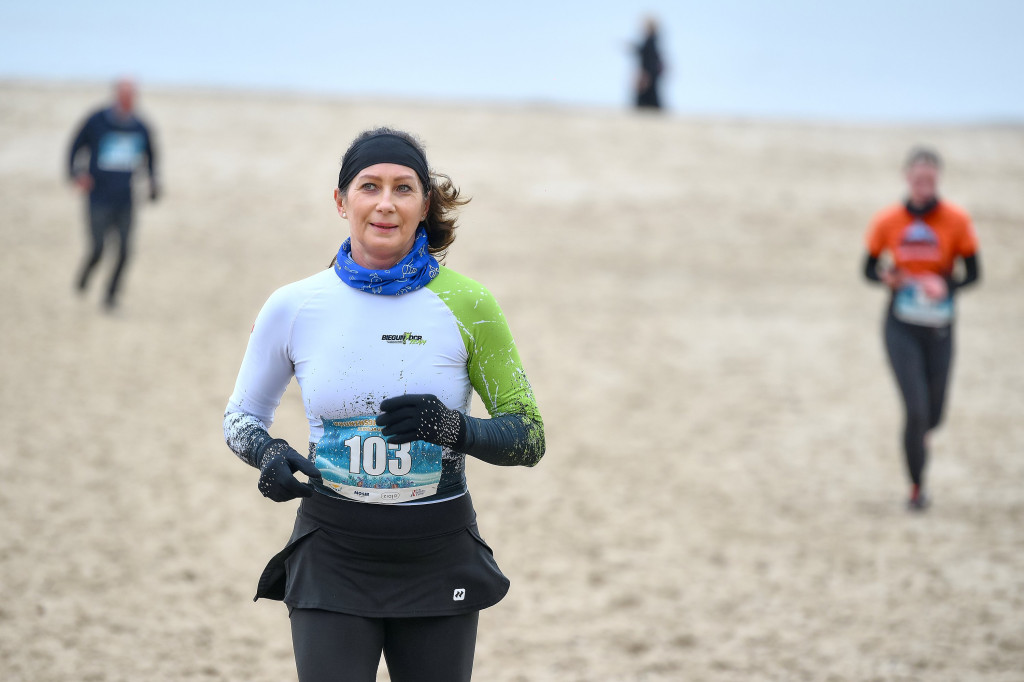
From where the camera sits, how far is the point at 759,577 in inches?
260

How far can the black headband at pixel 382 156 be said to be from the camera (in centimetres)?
268

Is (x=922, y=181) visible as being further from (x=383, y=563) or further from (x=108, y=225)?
(x=108, y=225)

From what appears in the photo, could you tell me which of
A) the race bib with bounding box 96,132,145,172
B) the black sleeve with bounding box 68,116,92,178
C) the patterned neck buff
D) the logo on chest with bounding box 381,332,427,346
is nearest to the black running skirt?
the logo on chest with bounding box 381,332,427,346

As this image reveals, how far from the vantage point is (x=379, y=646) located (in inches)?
107

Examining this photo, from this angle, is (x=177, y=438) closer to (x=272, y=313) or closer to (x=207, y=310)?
(x=207, y=310)

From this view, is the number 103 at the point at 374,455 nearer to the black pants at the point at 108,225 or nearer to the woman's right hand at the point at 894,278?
the woman's right hand at the point at 894,278

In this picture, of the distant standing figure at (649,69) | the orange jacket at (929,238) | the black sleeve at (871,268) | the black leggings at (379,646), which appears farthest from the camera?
the distant standing figure at (649,69)

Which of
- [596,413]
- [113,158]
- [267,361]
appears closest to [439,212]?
[267,361]

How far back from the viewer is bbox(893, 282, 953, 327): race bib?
6.89 meters

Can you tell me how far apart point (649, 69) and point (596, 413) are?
601 inches

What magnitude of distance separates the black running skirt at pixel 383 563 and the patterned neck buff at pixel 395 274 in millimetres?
528

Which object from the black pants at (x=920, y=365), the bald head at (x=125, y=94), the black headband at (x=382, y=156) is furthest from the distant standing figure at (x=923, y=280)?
the bald head at (x=125, y=94)

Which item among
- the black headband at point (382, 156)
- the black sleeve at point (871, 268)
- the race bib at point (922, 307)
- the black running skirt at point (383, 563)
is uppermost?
the black sleeve at point (871, 268)

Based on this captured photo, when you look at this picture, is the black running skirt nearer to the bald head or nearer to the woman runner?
the woman runner
